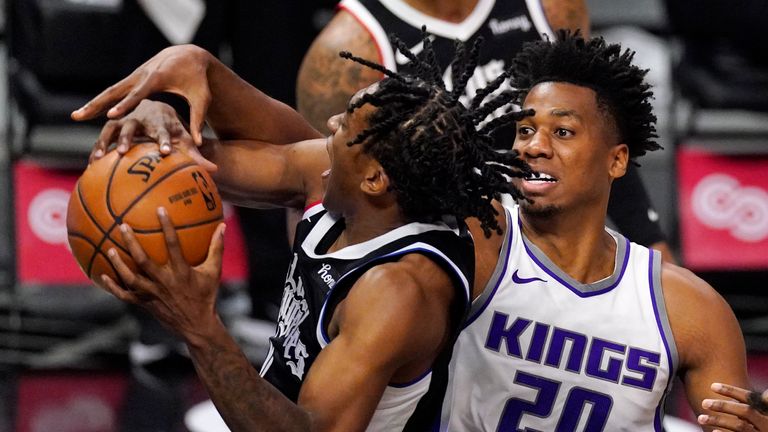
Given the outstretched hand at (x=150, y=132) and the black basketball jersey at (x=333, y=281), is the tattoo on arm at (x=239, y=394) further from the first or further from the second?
the outstretched hand at (x=150, y=132)

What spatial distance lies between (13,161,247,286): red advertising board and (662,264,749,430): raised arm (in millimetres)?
3155

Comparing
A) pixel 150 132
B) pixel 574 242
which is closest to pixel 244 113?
pixel 150 132

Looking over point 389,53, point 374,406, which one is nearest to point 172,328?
point 374,406

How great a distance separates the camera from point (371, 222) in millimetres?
3129

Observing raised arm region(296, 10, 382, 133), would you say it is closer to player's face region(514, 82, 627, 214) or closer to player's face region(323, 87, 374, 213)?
player's face region(514, 82, 627, 214)

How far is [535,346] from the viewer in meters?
3.44

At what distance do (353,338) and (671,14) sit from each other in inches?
170

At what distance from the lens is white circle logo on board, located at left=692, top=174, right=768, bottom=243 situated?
6.43 metres

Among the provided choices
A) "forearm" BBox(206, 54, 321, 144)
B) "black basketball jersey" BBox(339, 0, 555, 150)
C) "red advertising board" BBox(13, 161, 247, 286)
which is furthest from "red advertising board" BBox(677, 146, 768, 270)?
"forearm" BBox(206, 54, 321, 144)

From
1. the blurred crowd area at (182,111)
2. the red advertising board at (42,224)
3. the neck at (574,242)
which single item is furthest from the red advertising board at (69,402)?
the neck at (574,242)

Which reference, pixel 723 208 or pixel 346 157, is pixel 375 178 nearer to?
pixel 346 157

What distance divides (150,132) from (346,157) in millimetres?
426

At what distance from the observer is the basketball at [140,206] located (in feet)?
9.38

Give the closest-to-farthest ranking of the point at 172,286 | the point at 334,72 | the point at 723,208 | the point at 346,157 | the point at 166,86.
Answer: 1. the point at 172,286
2. the point at 346,157
3. the point at 166,86
4. the point at 334,72
5. the point at 723,208
